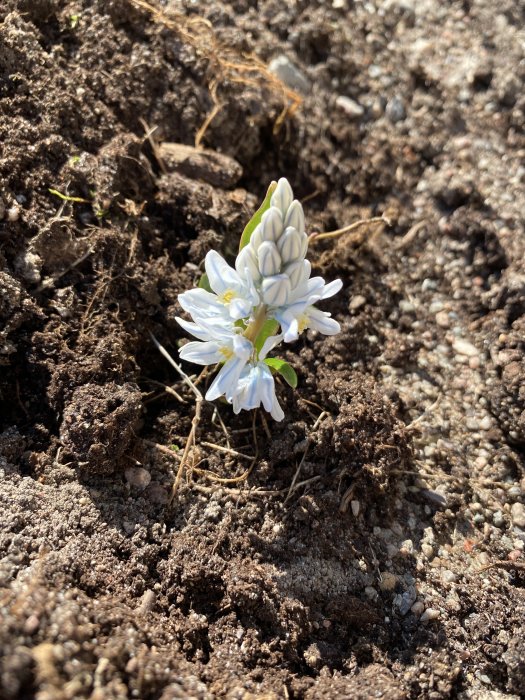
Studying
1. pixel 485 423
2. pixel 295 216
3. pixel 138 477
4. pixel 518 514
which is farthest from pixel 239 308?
pixel 518 514

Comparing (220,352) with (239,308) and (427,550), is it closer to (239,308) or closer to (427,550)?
(239,308)

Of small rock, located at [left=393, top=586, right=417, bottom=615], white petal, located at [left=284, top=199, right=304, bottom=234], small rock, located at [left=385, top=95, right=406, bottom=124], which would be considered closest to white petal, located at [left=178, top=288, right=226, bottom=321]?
white petal, located at [left=284, top=199, right=304, bottom=234]

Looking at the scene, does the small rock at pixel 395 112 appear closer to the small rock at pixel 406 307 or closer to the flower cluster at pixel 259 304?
the small rock at pixel 406 307

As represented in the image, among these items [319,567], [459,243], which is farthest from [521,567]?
[459,243]

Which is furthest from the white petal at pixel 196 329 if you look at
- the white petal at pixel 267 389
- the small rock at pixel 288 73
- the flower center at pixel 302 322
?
the small rock at pixel 288 73

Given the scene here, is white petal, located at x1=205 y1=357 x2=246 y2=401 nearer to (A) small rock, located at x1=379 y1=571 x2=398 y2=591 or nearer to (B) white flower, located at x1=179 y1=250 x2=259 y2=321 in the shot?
(B) white flower, located at x1=179 y1=250 x2=259 y2=321

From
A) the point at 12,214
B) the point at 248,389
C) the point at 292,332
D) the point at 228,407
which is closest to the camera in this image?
the point at 292,332
